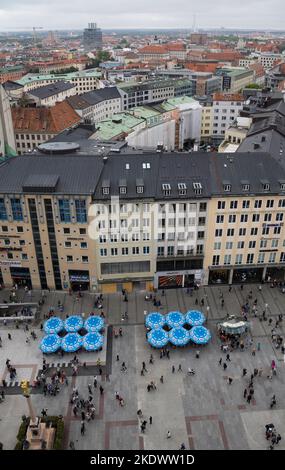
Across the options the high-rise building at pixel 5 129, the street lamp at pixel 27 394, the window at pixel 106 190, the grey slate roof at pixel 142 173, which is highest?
the high-rise building at pixel 5 129

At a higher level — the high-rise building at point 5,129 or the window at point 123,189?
the high-rise building at point 5,129

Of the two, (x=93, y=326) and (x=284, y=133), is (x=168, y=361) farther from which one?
(x=284, y=133)

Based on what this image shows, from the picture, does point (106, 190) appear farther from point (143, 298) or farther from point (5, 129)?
point (5, 129)

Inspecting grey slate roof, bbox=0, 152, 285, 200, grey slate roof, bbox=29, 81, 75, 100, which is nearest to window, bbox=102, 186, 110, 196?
grey slate roof, bbox=0, 152, 285, 200

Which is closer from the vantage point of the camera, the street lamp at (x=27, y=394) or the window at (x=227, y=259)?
the street lamp at (x=27, y=394)

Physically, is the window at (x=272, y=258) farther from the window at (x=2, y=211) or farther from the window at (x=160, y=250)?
the window at (x=2, y=211)

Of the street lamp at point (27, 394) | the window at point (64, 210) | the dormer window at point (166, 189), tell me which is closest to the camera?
the street lamp at point (27, 394)

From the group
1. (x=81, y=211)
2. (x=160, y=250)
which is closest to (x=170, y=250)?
(x=160, y=250)

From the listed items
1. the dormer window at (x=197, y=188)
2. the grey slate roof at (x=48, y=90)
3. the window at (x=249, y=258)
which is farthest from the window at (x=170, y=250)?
the grey slate roof at (x=48, y=90)
